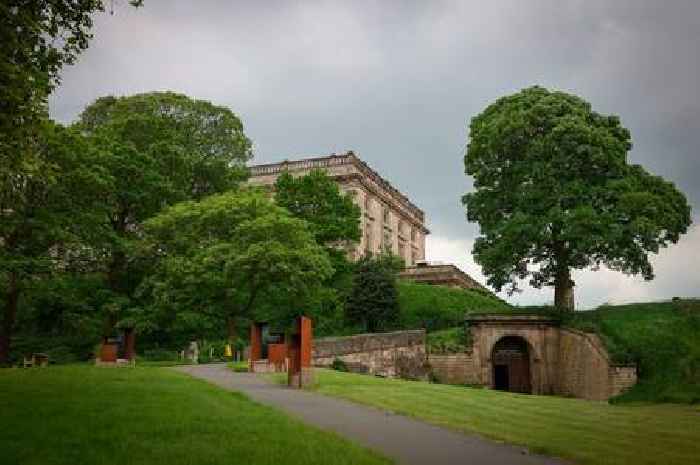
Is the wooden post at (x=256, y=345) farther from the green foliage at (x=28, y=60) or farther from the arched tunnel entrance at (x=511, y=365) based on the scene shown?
the arched tunnel entrance at (x=511, y=365)

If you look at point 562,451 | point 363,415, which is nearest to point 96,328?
point 363,415

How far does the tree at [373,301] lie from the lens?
48969 millimetres

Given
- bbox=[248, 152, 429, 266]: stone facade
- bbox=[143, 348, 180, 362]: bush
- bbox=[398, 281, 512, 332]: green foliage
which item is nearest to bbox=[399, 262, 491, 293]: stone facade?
bbox=[248, 152, 429, 266]: stone facade

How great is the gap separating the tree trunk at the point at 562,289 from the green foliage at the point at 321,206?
18.0 meters

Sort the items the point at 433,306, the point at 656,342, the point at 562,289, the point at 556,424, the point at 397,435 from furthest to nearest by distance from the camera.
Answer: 1. the point at 433,306
2. the point at 562,289
3. the point at 656,342
4. the point at 556,424
5. the point at 397,435

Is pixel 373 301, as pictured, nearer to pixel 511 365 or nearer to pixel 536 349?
pixel 511 365

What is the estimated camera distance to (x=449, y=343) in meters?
42.3

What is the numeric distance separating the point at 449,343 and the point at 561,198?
35.8ft

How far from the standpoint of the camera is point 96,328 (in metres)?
42.9

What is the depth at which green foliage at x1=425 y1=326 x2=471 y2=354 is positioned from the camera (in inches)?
1652

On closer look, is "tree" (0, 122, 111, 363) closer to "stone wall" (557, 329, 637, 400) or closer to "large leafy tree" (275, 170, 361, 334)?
"large leafy tree" (275, 170, 361, 334)

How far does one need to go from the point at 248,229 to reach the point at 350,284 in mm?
13861

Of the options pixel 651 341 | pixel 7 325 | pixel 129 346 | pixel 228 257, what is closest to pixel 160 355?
pixel 129 346

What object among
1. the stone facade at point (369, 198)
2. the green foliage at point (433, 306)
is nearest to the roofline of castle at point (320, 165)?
the stone facade at point (369, 198)
